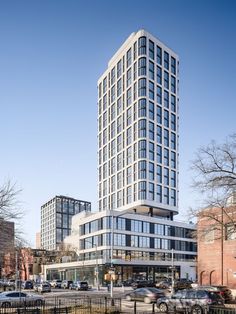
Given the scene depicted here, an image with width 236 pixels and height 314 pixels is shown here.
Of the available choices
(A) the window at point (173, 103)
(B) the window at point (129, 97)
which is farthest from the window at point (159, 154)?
(B) the window at point (129, 97)

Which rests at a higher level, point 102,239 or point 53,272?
point 102,239

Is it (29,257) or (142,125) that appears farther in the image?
(29,257)

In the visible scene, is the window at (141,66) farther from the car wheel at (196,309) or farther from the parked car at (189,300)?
the car wheel at (196,309)

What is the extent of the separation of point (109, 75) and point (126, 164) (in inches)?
1300

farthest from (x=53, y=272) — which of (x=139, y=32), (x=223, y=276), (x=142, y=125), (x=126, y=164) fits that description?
(x=223, y=276)

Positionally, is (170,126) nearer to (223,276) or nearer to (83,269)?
(83,269)

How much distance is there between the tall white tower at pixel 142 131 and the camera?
376 ft

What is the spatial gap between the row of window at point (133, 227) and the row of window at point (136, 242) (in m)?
1.36

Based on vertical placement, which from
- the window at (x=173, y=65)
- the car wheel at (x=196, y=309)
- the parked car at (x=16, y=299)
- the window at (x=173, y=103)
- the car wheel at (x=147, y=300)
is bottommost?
the car wheel at (x=147, y=300)

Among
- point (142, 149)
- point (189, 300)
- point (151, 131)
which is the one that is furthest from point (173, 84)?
point (189, 300)

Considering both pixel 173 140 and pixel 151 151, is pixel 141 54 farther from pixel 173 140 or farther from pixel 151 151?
pixel 151 151

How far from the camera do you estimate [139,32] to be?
399ft

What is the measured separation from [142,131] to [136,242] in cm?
2849

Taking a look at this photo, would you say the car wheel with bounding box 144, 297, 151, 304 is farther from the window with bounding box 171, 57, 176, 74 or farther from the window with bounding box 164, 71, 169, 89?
the window with bounding box 171, 57, 176, 74
